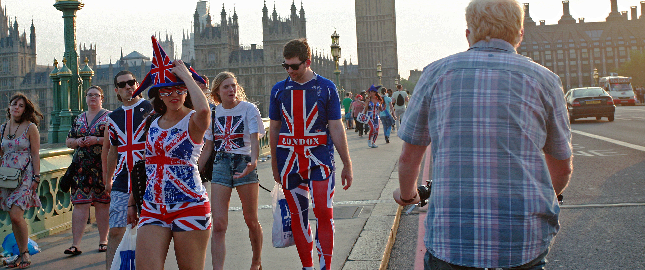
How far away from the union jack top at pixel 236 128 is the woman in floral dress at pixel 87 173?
4.48 ft

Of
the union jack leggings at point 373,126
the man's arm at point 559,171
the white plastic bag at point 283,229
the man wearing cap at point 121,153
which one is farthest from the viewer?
the union jack leggings at point 373,126

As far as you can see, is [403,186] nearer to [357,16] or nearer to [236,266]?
[236,266]

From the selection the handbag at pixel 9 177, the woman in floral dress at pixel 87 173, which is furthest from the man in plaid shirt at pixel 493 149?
the handbag at pixel 9 177

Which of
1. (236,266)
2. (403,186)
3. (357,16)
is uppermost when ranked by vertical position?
(357,16)

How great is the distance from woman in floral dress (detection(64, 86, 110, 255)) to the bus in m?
46.8

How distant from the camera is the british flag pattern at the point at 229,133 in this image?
4.71m

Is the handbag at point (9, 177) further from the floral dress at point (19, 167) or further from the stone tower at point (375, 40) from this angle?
the stone tower at point (375, 40)

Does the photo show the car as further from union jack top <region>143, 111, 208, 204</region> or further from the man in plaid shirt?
the man in plaid shirt

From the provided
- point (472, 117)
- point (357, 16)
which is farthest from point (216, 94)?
point (357, 16)

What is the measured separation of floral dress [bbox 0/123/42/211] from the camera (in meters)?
5.40

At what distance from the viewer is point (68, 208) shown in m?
6.98

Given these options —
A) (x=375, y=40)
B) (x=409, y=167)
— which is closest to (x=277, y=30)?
(x=375, y=40)

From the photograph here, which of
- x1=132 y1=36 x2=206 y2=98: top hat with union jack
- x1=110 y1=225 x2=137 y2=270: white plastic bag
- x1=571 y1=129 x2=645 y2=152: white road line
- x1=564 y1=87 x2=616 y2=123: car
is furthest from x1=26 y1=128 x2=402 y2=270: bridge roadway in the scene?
x1=564 y1=87 x2=616 y2=123: car

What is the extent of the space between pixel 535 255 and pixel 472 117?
1.61ft
